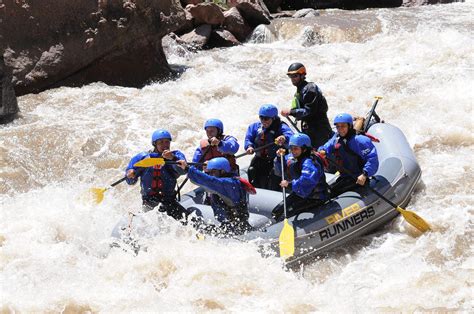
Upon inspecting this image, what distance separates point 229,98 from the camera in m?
10.2

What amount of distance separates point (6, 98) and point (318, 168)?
216 inches

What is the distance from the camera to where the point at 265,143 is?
6527 mm

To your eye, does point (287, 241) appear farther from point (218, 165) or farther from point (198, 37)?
point (198, 37)

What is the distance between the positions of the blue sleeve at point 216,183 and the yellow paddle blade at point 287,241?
48 centimetres

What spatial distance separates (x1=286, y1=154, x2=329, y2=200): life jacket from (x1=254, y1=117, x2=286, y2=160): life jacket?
27.7 inches

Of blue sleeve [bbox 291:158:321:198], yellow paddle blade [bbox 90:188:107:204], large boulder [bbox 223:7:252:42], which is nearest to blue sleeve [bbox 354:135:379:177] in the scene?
blue sleeve [bbox 291:158:321:198]

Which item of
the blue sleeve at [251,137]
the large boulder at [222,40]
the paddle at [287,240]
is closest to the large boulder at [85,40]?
the large boulder at [222,40]

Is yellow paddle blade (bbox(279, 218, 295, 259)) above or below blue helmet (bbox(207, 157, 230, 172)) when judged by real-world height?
below

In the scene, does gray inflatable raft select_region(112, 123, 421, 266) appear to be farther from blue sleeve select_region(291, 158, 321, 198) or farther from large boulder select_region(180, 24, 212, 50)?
large boulder select_region(180, 24, 212, 50)

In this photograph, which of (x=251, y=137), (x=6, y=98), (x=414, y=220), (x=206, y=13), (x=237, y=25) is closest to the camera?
(x=414, y=220)

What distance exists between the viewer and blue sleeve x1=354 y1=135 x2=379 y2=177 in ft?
19.6

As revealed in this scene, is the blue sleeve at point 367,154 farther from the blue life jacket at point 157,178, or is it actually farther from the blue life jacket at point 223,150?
the blue life jacket at point 157,178

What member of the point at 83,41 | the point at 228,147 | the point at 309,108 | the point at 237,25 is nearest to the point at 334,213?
the point at 228,147

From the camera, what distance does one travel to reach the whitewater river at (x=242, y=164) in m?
4.93
